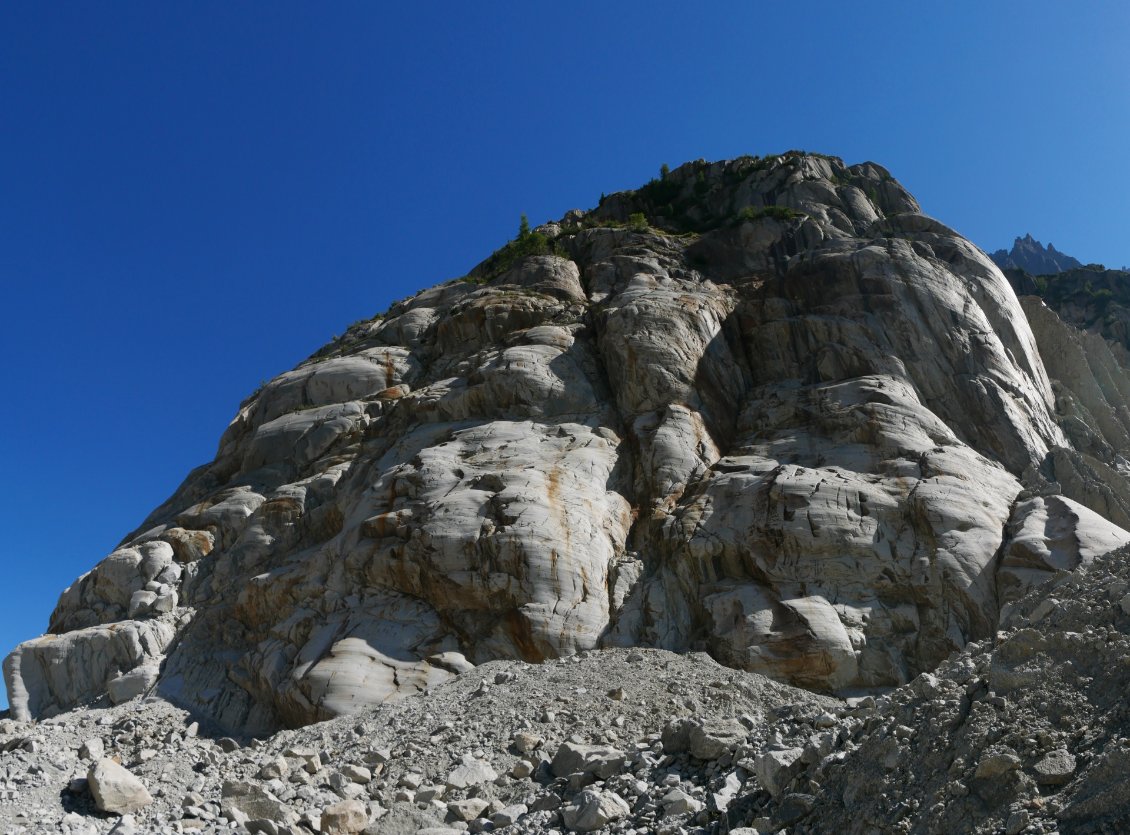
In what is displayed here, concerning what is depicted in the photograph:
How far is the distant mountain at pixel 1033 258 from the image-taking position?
152 m

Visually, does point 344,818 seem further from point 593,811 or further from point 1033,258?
point 1033,258

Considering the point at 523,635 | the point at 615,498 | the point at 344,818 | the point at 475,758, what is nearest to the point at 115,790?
the point at 344,818

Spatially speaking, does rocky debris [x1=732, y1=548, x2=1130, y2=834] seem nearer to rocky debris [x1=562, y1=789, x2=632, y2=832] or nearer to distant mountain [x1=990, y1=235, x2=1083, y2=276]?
rocky debris [x1=562, y1=789, x2=632, y2=832]

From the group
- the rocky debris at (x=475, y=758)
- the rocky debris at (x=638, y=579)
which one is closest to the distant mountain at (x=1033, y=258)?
the rocky debris at (x=638, y=579)

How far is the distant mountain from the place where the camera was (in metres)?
152

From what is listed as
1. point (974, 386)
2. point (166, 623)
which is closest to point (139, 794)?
point (166, 623)

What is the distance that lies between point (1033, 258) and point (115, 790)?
181m

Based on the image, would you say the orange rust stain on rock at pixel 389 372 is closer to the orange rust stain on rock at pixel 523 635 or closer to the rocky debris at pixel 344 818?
the orange rust stain on rock at pixel 523 635

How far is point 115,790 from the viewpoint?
1316 centimetres

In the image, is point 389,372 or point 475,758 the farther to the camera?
point 389,372

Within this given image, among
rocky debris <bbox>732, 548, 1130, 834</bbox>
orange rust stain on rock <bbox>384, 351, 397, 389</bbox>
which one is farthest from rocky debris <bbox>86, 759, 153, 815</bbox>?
orange rust stain on rock <bbox>384, 351, 397, 389</bbox>

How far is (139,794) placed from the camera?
13.5 metres

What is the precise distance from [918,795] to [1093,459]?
95.6ft

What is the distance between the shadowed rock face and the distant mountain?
128 meters
